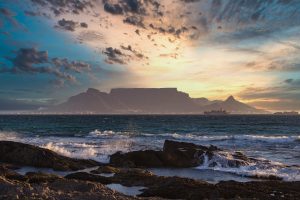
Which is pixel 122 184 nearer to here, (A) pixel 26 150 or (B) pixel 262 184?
(B) pixel 262 184

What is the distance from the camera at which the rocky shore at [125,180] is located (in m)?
15.4

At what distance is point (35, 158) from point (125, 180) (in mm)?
10256

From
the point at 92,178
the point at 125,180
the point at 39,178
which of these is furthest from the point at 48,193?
the point at 92,178

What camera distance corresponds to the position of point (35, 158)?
98.2ft

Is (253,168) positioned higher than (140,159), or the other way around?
(140,159)

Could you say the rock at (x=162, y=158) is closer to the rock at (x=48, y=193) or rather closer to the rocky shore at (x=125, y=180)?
the rocky shore at (x=125, y=180)


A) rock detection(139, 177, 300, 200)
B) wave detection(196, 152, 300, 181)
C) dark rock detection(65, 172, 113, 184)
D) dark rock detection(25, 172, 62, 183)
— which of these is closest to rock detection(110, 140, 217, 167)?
wave detection(196, 152, 300, 181)

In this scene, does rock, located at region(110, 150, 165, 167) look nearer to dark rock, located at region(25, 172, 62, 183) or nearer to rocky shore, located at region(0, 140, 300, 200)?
rocky shore, located at region(0, 140, 300, 200)

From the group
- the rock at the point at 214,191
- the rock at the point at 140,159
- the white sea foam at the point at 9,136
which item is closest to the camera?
the rock at the point at 214,191


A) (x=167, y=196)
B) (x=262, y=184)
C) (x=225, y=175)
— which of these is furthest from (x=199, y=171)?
(x=167, y=196)

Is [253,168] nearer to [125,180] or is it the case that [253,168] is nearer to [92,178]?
[125,180]

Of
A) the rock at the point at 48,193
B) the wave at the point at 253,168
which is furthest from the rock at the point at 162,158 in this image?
the rock at the point at 48,193

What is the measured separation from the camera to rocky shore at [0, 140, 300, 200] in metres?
15.4

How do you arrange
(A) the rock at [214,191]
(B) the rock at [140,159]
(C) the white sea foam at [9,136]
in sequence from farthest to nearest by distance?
(C) the white sea foam at [9,136] → (B) the rock at [140,159] → (A) the rock at [214,191]
